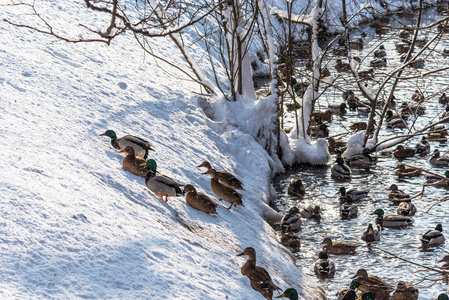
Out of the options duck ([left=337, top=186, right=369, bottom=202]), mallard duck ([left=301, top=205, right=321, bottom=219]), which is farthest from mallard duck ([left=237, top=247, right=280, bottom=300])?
duck ([left=337, top=186, right=369, bottom=202])

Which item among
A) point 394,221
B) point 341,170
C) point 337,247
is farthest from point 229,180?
point 341,170

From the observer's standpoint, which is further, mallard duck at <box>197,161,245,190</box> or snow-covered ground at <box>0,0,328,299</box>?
mallard duck at <box>197,161,245,190</box>

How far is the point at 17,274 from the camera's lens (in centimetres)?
460

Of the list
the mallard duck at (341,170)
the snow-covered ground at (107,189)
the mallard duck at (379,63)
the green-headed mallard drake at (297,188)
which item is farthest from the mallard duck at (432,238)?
the mallard duck at (379,63)

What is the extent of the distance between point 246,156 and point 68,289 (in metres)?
8.00

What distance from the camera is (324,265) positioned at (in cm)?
916

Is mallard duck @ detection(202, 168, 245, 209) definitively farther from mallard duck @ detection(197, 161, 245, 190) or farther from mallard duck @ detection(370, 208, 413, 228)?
mallard duck @ detection(370, 208, 413, 228)

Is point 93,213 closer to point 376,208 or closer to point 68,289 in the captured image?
point 68,289

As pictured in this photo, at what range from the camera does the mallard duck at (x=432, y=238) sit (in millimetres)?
9826

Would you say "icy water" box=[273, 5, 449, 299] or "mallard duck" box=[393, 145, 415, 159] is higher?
"mallard duck" box=[393, 145, 415, 159]

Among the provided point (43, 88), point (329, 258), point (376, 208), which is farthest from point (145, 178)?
point (376, 208)

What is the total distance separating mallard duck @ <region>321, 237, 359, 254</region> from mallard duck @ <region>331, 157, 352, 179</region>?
11.9ft

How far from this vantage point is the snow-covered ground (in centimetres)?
500

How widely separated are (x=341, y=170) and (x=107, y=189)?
8.10m
